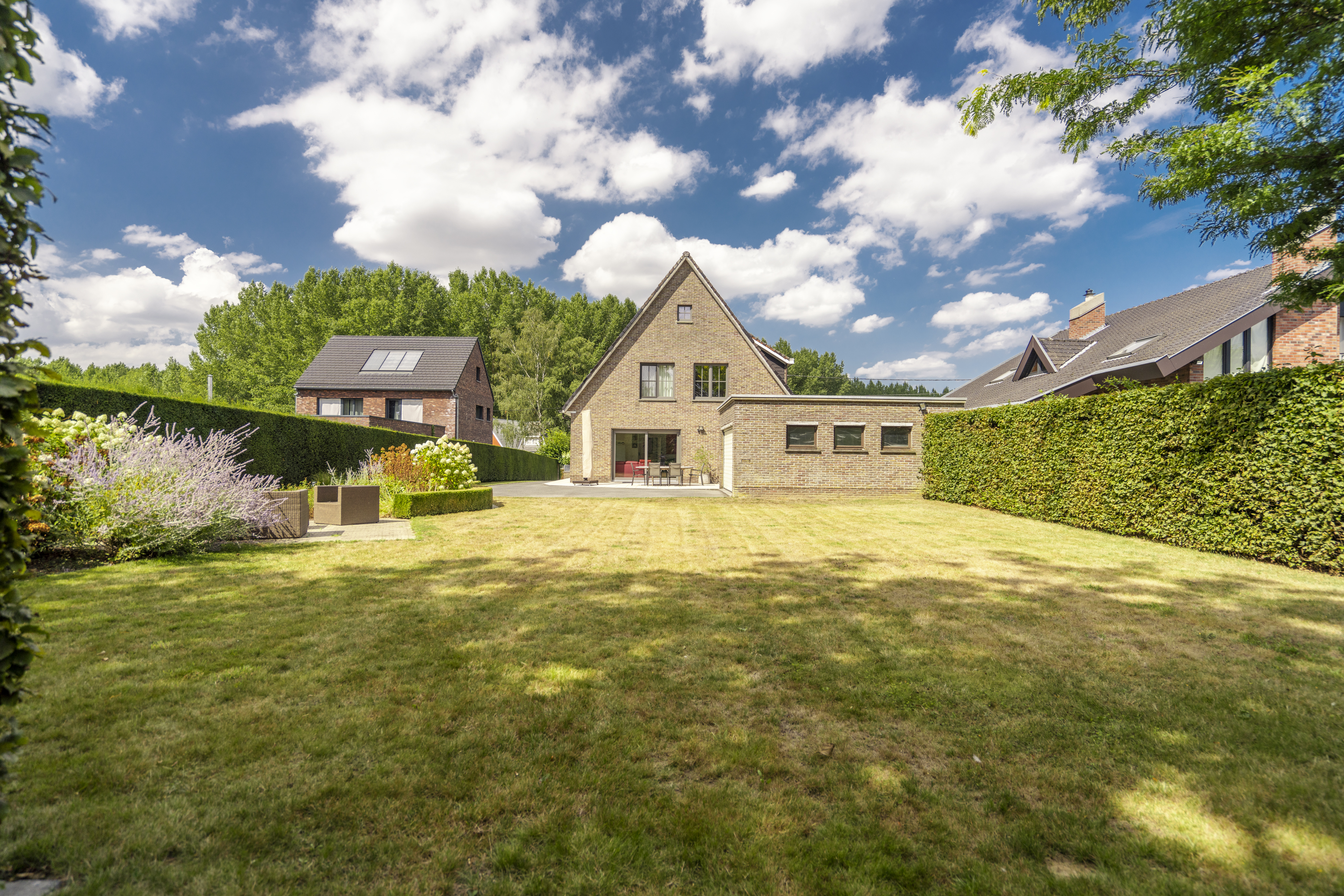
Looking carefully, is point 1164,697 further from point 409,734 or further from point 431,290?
point 431,290

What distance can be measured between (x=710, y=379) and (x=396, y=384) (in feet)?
59.7

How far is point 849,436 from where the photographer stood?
17297 mm

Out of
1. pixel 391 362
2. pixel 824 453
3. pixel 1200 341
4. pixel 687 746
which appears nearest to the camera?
pixel 687 746

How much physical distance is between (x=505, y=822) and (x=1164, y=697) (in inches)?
145

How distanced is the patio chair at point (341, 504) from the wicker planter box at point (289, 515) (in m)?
1.30

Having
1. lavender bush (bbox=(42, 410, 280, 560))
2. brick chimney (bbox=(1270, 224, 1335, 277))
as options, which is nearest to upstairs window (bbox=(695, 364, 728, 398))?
brick chimney (bbox=(1270, 224, 1335, 277))

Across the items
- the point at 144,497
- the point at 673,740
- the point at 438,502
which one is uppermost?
the point at 144,497

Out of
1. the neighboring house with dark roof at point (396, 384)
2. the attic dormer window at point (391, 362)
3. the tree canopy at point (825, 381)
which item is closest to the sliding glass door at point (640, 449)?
the neighboring house with dark roof at point (396, 384)

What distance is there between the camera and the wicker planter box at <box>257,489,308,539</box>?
7750 millimetres

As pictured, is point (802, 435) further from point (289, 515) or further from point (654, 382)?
point (289, 515)

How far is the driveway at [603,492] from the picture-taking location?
55.2 feet

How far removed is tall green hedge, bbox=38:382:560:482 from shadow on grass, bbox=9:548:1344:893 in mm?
3089

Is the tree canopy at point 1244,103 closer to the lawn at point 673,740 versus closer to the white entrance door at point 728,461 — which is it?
the lawn at point 673,740

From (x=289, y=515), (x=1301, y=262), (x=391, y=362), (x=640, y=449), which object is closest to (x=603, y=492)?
(x=640, y=449)
